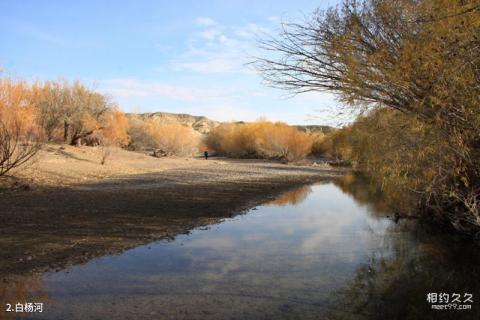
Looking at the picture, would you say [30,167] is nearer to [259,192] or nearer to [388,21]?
[259,192]

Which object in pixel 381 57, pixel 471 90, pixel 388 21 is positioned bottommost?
pixel 471 90

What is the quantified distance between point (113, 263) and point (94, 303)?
201 centimetres

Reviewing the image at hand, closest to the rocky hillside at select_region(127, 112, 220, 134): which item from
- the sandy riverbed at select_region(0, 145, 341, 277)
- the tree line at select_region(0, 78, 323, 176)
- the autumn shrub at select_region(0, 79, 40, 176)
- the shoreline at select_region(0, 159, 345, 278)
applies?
the tree line at select_region(0, 78, 323, 176)

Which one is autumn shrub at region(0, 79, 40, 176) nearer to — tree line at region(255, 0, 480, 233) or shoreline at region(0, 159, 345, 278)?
A: shoreline at region(0, 159, 345, 278)

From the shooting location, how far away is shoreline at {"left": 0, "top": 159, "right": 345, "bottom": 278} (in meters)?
8.11

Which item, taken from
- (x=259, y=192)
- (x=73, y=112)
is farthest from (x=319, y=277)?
(x=73, y=112)

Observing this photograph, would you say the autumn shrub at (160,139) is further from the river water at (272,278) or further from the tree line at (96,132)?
the river water at (272,278)

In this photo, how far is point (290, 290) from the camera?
21.9 ft

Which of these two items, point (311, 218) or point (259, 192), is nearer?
point (311, 218)

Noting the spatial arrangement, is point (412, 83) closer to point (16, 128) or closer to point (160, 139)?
point (16, 128)

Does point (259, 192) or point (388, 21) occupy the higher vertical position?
point (388, 21)

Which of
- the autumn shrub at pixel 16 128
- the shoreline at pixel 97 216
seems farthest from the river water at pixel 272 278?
the autumn shrub at pixel 16 128

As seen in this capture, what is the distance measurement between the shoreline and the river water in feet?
2.11

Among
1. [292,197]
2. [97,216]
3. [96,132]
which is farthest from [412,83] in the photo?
[96,132]
